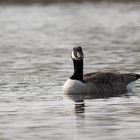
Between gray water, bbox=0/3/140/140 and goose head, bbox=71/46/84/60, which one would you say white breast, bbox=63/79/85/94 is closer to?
gray water, bbox=0/3/140/140

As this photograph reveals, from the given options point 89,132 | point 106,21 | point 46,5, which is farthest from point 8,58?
point 46,5

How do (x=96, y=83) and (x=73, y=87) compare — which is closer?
(x=73, y=87)

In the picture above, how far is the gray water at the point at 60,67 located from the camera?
15.0m

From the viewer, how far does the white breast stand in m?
19.9

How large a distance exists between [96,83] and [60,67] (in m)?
5.51

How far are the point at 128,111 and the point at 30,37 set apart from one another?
74.5 feet

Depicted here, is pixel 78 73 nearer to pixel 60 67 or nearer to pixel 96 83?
pixel 96 83

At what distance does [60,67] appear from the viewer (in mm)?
25812

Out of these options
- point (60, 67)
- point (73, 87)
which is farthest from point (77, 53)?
point (60, 67)

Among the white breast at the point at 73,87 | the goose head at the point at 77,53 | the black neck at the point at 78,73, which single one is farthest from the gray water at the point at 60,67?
the goose head at the point at 77,53

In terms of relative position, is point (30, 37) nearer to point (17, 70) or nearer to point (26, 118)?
point (17, 70)

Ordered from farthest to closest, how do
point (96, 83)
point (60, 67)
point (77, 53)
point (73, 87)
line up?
point (60, 67), point (77, 53), point (96, 83), point (73, 87)

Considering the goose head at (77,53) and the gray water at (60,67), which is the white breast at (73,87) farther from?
the goose head at (77,53)

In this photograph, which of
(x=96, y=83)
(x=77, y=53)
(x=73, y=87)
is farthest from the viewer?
(x=77, y=53)
